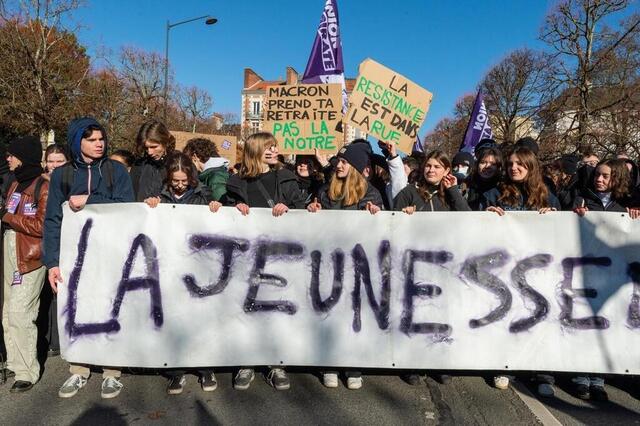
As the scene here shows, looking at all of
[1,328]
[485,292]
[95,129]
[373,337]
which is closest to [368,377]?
[373,337]

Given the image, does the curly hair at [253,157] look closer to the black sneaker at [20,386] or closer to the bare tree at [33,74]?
the black sneaker at [20,386]

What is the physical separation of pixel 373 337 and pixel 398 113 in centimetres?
235

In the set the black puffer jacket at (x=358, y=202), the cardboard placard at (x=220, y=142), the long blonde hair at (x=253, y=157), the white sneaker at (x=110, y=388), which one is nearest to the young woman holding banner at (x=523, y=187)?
the black puffer jacket at (x=358, y=202)

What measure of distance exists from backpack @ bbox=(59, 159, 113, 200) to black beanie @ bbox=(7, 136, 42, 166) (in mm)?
399

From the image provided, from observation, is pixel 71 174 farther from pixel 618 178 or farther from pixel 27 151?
pixel 618 178

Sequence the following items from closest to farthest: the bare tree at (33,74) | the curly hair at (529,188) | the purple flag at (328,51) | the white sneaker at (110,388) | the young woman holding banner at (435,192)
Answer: the white sneaker at (110,388) → the curly hair at (529,188) → the young woman holding banner at (435,192) → the purple flag at (328,51) → the bare tree at (33,74)

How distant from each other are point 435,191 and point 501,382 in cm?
156

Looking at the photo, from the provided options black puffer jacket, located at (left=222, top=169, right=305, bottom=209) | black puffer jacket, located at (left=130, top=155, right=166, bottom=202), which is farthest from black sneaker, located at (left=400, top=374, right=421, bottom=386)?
black puffer jacket, located at (left=130, top=155, right=166, bottom=202)

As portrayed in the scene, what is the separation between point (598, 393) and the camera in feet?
11.2

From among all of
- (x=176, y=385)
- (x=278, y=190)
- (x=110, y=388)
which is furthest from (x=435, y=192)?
(x=110, y=388)

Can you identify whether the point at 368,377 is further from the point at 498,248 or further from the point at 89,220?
the point at 89,220

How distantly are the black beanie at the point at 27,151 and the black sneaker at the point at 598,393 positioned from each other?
4484mm

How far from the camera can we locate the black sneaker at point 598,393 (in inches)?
134

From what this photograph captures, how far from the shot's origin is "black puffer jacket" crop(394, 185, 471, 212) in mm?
3861
